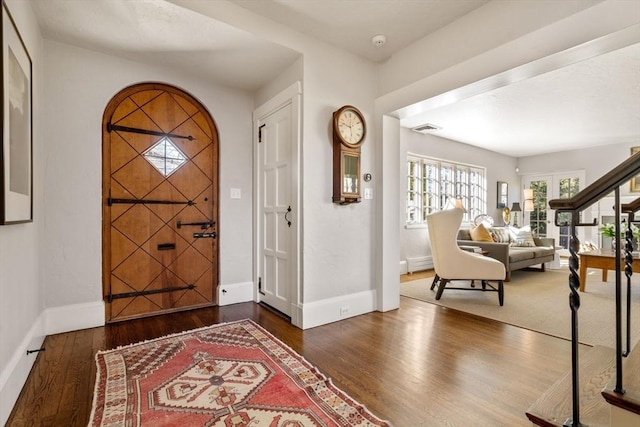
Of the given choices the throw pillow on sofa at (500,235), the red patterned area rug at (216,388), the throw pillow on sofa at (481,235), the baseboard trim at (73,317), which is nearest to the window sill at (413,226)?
the throw pillow on sofa at (481,235)

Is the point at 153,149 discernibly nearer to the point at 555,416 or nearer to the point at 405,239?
the point at 555,416

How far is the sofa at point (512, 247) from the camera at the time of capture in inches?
180

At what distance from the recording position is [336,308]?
295cm

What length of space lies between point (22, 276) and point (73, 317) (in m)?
0.95

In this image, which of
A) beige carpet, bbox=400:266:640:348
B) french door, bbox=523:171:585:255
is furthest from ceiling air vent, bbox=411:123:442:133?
french door, bbox=523:171:585:255

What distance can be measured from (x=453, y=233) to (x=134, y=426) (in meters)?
3.27

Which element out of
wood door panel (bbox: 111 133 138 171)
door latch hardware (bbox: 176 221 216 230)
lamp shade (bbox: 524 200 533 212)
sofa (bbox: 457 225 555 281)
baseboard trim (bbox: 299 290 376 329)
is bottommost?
baseboard trim (bbox: 299 290 376 329)

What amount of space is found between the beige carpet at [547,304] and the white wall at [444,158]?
3.09 feet

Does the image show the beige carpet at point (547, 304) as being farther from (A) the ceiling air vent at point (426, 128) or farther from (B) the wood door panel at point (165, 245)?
(B) the wood door panel at point (165, 245)

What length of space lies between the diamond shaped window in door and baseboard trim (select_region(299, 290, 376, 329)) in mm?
1897

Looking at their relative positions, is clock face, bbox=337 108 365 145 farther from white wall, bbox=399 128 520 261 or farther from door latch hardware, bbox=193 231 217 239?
white wall, bbox=399 128 520 261


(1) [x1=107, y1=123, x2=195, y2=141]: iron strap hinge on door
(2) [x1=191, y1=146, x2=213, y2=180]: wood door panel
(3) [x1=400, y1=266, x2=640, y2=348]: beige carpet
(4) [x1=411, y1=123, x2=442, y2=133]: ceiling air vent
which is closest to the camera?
(3) [x1=400, y1=266, x2=640, y2=348]: beige carpet

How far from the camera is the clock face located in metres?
2.91

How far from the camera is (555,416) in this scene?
3.79 feet
